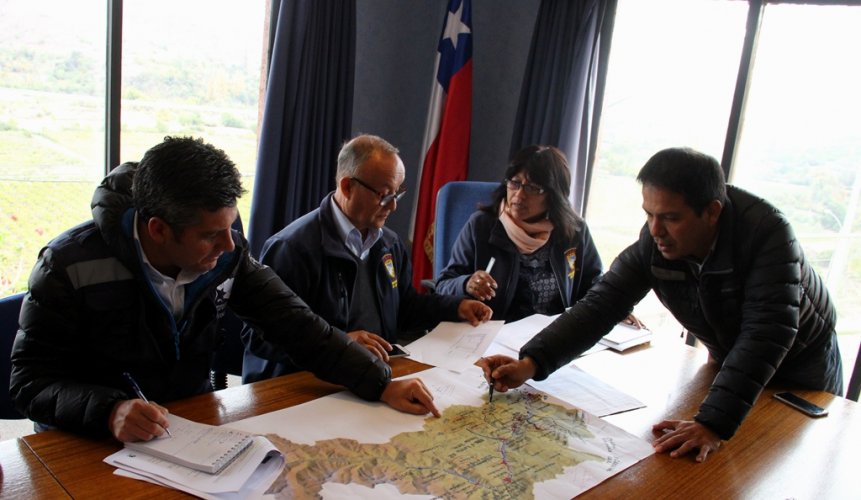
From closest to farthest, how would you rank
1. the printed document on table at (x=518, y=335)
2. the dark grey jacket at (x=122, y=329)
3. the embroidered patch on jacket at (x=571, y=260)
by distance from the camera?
the dark grey jacket at (x=122, y=329) → the printed document on table at (x=518, y=335) → the embroidered patch on jacket at (x=571, y=260)

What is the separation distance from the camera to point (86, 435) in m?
1.09

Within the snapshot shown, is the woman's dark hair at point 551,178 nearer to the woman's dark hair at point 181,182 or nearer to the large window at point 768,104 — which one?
the large window at point 768,104

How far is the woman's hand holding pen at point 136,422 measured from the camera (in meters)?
1.06

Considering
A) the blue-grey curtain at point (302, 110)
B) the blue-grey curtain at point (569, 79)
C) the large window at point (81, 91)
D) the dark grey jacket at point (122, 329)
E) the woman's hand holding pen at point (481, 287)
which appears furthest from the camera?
the blue-grey curtain at point (569, 79)

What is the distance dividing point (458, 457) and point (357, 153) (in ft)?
3.46

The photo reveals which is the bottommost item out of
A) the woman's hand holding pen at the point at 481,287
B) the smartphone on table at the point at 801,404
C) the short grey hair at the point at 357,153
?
the smartphone on table at the point at 801,404

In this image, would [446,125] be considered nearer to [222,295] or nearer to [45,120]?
[45,120]

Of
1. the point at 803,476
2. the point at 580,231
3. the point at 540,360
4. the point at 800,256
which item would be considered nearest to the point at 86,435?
the point at 540,360

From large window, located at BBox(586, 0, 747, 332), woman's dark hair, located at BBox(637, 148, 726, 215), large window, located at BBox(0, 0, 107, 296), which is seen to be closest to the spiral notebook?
woman's dark hair, located at BBox(637, 148, 726, 215)

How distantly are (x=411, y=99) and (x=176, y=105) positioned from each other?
1.41 m

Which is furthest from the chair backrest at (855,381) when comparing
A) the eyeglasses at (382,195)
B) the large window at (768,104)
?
the eyeglasses at (382,195)

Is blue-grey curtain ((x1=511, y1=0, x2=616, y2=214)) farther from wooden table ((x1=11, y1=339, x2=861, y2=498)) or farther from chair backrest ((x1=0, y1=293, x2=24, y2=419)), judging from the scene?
chair backrest ((x1=0, y1=293, x2=24, y2=419))

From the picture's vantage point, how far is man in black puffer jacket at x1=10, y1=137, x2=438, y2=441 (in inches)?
44.1

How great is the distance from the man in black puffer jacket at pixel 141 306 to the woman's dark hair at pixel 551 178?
1.21 metres
